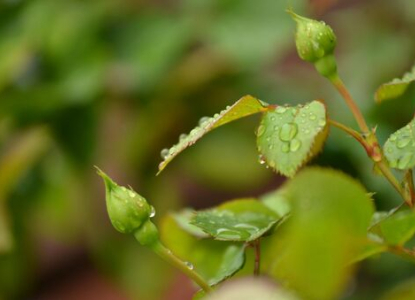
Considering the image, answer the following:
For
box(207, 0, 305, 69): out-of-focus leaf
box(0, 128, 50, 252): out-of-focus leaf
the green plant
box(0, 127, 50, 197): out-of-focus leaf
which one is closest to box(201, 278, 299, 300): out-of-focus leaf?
the green plant

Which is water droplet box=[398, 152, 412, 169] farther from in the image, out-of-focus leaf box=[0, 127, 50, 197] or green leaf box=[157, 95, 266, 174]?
out-of-focus leaf box=[0, 127, 50, 197]

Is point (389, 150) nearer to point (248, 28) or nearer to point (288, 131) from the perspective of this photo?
point (288, 131)

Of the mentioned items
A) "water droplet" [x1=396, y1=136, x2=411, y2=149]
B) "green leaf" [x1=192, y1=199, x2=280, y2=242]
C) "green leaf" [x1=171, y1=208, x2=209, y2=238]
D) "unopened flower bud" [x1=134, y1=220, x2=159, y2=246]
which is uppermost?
"water droplet" [x1=396, y1=136, x2=411, y2=149]

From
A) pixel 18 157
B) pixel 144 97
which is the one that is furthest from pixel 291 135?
pixel 144 97

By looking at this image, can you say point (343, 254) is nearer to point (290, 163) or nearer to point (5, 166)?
point (290, 163)

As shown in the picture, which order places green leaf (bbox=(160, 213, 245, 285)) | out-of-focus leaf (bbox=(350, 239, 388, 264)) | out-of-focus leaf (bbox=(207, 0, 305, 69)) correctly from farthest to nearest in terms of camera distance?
out-of-focus leaf (bbox=(207, 0, 305, 69))
green leaf (bbox=(160, 213, 245, 285))
out-of-focus leaf (bbox=(350, 239, 388, 264))

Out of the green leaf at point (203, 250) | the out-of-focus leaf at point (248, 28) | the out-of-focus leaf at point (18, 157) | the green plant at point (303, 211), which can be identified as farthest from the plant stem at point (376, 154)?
the out-of-focus leaf at point (248, 28)
